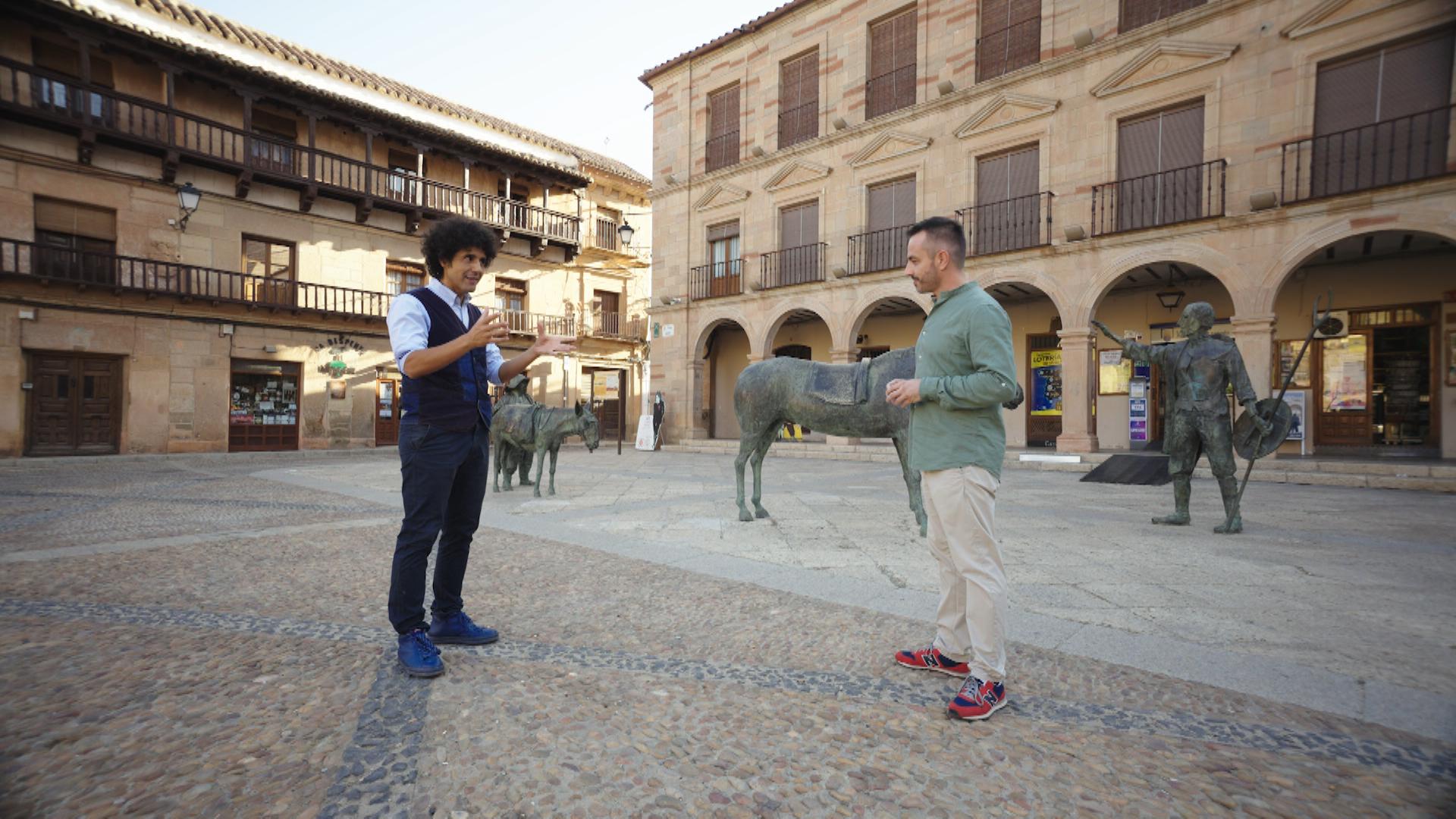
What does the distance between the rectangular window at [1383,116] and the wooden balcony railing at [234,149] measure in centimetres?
2043

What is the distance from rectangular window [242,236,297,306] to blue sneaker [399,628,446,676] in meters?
18.4

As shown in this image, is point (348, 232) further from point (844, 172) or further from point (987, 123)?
point (987, 123)

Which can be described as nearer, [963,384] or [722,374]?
[963,384]

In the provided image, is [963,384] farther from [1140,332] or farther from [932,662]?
[1140,332]

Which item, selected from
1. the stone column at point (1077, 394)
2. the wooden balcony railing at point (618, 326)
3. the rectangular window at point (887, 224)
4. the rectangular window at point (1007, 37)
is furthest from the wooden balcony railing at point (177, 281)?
the stone column at point (1077, 394)

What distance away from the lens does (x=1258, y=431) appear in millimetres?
5398

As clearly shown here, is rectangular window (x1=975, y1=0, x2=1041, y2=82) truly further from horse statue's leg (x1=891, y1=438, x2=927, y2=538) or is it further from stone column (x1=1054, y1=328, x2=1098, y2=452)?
horse statue's leg (x1=891, y1=438, x2=927, y2=538)

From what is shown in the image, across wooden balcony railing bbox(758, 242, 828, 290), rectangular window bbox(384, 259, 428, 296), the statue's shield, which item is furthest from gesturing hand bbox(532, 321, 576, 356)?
rectangular window bbox(384, 259, 428, 296)

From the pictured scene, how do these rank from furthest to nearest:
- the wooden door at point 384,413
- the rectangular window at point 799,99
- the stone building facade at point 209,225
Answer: the wooden door at point 384,413, the rectangular window at point 799,99, the stone building facade at point 209,225

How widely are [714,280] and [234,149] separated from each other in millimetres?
13292

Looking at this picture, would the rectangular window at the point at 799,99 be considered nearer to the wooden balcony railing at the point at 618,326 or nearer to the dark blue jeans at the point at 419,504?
the wooden balcony railing at the point at 618,326

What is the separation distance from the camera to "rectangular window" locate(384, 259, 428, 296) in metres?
19.8

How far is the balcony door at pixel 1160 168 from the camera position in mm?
11875

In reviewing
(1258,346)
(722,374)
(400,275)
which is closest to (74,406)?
(400,275)
